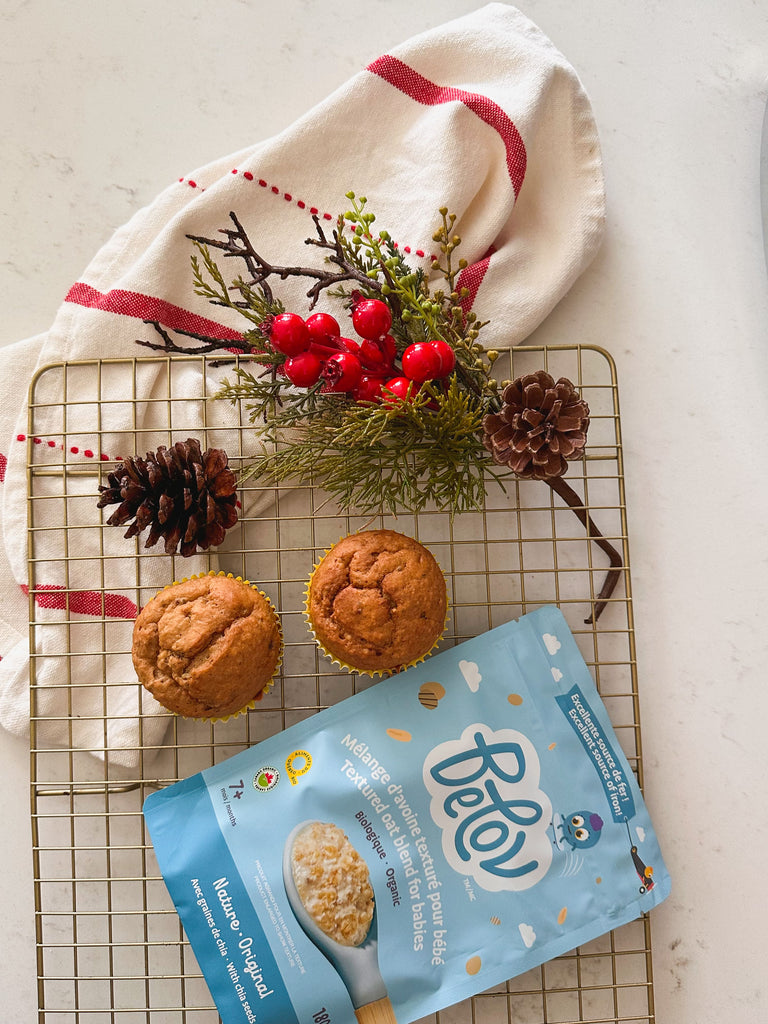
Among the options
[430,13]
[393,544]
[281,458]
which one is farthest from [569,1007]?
[430,13]

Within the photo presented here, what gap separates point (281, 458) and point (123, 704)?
1.54 ft

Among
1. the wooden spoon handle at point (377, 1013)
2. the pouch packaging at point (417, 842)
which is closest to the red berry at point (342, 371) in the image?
the pouch packaging at point (417, 842)

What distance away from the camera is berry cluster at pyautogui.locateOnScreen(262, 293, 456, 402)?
93cm

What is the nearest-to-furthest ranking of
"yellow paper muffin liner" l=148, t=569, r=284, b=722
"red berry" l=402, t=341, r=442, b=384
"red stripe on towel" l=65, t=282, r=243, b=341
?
"red berry" l=402, t=341, r=442, b=384
"yellow paper muffin liner" l=148, t=569, r=284, b=722
"red stripe on towel" l=65, t=282, r=243, b=341

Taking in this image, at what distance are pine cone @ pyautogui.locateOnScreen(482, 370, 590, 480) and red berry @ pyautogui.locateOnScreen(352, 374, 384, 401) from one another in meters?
0.17

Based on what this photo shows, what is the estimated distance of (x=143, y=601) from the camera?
1.12 meters

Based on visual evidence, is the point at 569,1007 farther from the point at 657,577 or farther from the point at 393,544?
the point at 393,544

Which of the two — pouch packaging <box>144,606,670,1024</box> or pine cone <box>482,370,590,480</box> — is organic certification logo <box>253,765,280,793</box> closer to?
pouch packaging <box>144,606,670,1024</box>

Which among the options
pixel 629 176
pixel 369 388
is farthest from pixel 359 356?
pixel 629 176

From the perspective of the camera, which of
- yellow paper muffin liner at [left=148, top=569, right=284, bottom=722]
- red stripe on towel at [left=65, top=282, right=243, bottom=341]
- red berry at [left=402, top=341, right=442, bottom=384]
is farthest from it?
red stripe on towel at [left=65, top=282, right=243, bottom=341]

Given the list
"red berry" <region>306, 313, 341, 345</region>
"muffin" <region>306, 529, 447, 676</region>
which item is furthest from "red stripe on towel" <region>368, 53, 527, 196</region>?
"muffin" <region>306, 529, 447, 676</region>

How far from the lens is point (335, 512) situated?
45.0 inches

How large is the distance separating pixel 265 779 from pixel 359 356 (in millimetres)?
618

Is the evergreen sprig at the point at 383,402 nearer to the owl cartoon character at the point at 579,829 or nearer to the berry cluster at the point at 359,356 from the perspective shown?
the berry cluster at the point at 359,356
